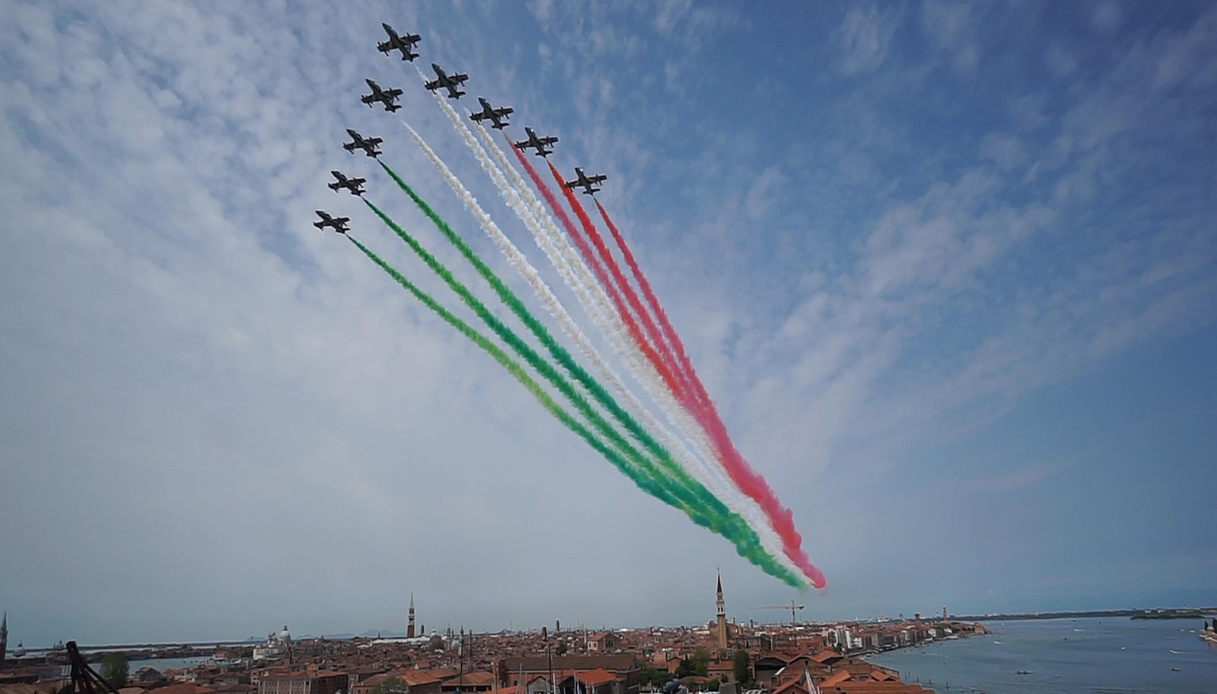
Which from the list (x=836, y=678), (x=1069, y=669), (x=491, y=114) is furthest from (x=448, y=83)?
(x=1069, y=669)

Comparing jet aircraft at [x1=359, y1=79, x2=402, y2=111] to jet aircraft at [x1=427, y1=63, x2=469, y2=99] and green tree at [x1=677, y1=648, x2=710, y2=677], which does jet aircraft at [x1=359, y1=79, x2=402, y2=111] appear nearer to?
jet aircraft at [x1=427, y1=63, x2=469, y2=99]

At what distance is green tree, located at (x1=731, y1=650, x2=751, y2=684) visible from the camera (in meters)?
85.4

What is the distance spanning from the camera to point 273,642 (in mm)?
159625

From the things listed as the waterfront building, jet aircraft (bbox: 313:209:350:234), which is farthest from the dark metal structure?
the waterfront building

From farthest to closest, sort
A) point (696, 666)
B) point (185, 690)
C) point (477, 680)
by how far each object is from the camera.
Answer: point (696, 666) < point (477, 680) < point (185, 690)

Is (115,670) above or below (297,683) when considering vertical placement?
above

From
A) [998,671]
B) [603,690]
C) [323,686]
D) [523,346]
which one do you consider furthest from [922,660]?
[523,346]

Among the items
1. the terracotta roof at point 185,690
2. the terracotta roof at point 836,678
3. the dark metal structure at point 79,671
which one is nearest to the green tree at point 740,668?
the terracotta roof at point 836,678

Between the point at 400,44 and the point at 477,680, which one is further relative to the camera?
the point at 477,680

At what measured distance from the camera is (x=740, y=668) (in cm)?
8688

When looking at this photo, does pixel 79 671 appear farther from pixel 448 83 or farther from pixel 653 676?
pixel 653 676

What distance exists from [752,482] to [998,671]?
337 ft

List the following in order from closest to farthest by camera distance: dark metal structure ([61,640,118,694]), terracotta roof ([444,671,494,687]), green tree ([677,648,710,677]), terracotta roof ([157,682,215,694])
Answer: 1. dark metal structure ([61,640,118,694])
2. terracotta roof ([157,682,215,694])
3. terracotta roof ([444,671,494,687])
4. green tree ([677,648,710,677])

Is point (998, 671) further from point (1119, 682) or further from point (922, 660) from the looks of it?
point (922, 660)
